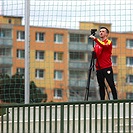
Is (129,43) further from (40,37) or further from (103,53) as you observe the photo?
(103,53)

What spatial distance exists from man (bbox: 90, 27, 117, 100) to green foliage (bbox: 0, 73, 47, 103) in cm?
404

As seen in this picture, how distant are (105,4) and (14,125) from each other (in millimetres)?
7295

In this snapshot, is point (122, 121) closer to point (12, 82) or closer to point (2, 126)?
point (2, 126)

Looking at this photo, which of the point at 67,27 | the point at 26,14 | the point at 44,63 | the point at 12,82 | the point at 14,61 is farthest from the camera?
the point at 14,61

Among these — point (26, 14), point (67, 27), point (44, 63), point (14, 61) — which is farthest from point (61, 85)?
point (26, 14)

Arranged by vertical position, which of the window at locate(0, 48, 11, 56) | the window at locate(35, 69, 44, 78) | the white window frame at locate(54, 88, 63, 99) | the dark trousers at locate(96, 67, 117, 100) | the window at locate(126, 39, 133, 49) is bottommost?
the white window frame at locate(54, 88, 63, 99)

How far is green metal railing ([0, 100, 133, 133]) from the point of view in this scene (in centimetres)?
766

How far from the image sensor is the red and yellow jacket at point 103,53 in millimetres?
9000

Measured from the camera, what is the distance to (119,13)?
1454cm

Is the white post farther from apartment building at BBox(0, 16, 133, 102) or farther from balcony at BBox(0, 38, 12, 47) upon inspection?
balcony at BBox(0, 38, 12, 47)

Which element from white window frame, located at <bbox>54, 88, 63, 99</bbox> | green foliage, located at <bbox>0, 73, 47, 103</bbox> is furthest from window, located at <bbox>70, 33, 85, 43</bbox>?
green foliage, located at <bbox>0, 73, 47, 103</bbox>

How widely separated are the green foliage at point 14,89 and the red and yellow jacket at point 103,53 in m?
4.18

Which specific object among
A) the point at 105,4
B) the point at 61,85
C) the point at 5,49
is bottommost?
the point at 61,85

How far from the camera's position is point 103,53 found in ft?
29.9
